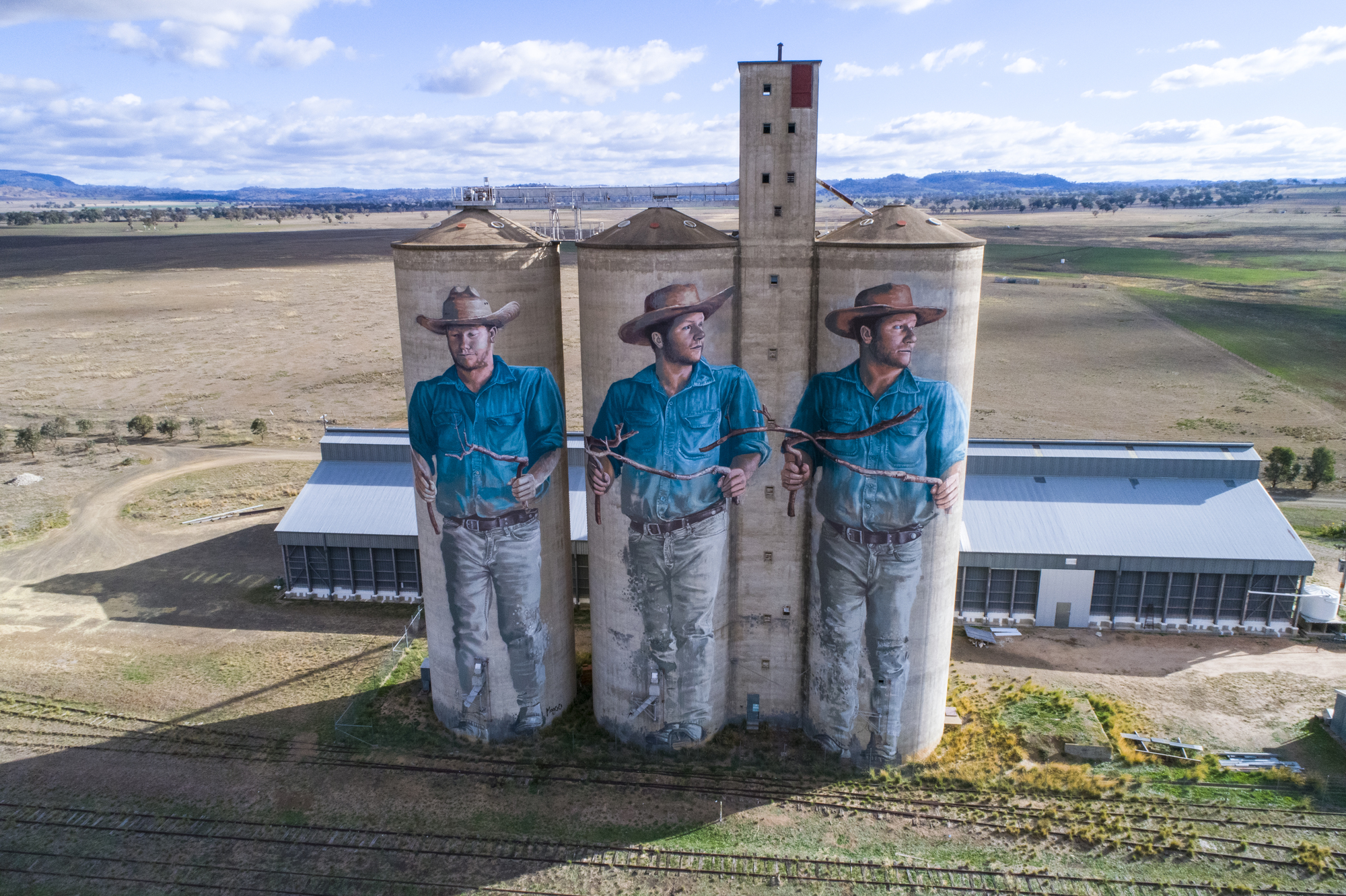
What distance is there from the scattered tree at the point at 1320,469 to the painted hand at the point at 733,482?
50453 mm

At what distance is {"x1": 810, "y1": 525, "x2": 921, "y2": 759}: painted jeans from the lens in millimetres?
30797

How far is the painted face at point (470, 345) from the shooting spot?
99.7 ft

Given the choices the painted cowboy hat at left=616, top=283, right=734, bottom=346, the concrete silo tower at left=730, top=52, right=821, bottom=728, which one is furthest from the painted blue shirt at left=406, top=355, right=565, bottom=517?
the concrete silo tower at left=730, top=52, right=821, bottom=728

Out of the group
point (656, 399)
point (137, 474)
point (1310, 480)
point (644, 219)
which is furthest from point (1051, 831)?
point (137, 474)

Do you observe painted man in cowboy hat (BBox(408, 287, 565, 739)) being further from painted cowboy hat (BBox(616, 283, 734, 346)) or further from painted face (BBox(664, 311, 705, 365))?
painted face (BBox(664, 311, 705, 365))

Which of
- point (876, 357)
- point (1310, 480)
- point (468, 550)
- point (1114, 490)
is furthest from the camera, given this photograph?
point (1310, 480)

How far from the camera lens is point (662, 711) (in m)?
33.4

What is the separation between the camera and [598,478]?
31.5 m

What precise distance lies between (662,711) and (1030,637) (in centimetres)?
2053

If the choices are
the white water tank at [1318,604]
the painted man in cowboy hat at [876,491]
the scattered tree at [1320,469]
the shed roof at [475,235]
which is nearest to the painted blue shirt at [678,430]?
the painted man in cowboy hat at [876,491]

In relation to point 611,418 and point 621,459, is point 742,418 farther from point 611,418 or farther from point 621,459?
point 611,418

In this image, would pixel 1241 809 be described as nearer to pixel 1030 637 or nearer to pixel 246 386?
pixel 1030 637

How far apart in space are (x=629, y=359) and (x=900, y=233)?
10.2 metres

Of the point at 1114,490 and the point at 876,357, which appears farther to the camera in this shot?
the point at 1114,490
